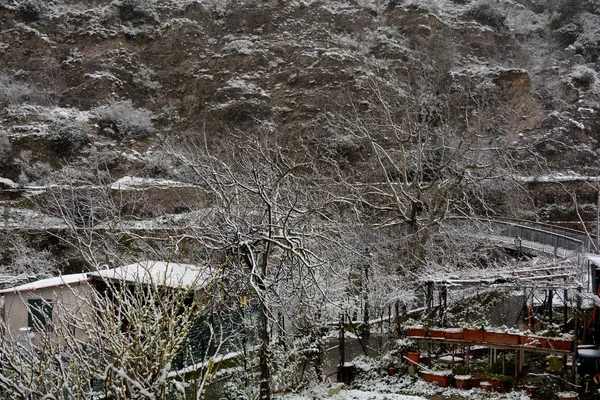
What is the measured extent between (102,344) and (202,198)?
19.7 m

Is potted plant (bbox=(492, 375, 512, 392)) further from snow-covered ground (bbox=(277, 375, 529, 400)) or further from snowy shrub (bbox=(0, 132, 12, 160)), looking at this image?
snowy shrub (bbox=(0, 132, 12, 160))

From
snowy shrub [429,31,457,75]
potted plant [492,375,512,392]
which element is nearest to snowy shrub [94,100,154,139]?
snowy shrub [429,31,457,75]

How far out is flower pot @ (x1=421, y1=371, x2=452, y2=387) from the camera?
9828 mm

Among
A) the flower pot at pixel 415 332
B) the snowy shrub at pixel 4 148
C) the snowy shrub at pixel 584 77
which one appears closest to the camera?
the flower pot at pixel 415 332

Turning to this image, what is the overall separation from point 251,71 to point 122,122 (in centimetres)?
873

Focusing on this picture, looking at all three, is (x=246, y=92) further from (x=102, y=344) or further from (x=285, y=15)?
(x=102, y=344)

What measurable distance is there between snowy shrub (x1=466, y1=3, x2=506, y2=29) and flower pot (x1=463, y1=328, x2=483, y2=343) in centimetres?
3170

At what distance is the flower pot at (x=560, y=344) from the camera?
353 inches

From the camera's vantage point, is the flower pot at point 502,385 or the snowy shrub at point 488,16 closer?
→ the flower pot at point 502,385

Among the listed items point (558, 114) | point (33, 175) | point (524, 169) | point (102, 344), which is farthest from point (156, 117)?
point (102, 344)

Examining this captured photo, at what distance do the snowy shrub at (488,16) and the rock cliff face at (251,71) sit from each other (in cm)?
9

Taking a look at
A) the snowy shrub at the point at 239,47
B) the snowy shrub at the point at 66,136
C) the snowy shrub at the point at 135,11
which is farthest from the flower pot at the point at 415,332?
the snowy shrub at the point at 135,11

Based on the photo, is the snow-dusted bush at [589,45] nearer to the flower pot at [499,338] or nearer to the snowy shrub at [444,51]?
the snowy shrub at [444,51]

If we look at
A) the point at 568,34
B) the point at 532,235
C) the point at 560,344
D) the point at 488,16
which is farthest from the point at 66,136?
the point at 568,34
